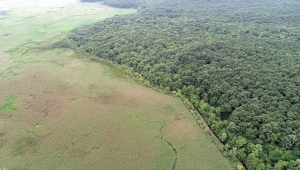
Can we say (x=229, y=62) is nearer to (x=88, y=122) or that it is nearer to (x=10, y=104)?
(x=88, y=122)

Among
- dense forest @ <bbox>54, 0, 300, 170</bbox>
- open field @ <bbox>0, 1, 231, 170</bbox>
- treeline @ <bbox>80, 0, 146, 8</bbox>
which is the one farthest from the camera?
treeline @ <bbox>80, 0, 146, 8</bbox>

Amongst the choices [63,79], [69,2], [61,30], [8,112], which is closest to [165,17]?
[61,30]

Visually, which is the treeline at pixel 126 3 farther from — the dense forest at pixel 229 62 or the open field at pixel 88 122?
the open field at pixel 88 122

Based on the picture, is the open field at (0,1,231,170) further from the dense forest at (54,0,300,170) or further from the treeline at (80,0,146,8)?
the treeline at (80,0,146,8)

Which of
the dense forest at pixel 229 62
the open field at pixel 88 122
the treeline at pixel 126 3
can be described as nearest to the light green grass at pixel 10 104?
the open field at pixel 88 122

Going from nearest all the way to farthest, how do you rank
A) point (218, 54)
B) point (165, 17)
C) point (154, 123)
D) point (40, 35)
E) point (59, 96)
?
point (154, 123) < point (59, 96) < point (218, 54) < point (40, 35) < point (165, 17)

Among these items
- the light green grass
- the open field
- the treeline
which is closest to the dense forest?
the open field

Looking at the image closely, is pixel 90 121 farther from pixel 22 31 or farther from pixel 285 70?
pixel 22 31

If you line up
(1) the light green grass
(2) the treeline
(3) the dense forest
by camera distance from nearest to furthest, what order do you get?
(3) the dense forest → (1) the light green grass → (2) the treeline
